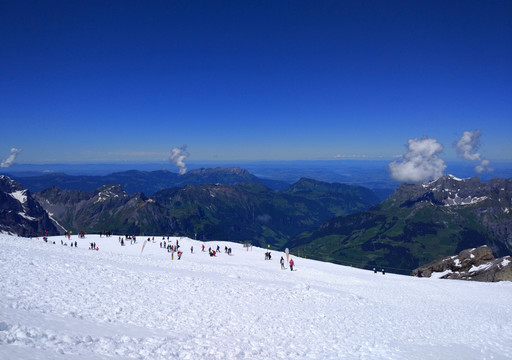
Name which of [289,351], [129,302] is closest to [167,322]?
[129,302]

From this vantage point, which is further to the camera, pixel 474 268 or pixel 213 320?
pixel 474 268

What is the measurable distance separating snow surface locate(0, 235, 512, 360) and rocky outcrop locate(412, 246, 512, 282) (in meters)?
27.7

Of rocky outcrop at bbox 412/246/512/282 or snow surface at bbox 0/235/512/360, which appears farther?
rocky outcrop at bbox 412/246/512/282

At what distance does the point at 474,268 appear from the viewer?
215 feet

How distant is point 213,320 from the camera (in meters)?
19.9

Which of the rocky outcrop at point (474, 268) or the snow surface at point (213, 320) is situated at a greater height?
the snow surface at point (213, 320)

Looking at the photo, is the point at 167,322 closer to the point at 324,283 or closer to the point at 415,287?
the point at 324,283

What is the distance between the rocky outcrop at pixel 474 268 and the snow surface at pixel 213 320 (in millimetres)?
27733

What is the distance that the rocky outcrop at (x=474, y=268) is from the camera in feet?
188

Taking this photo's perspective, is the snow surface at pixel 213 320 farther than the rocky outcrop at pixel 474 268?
No

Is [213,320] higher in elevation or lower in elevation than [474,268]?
higher

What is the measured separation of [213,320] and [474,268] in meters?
69.6

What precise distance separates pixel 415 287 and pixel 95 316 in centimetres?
4181

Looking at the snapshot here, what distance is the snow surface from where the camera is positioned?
13.5 meters
